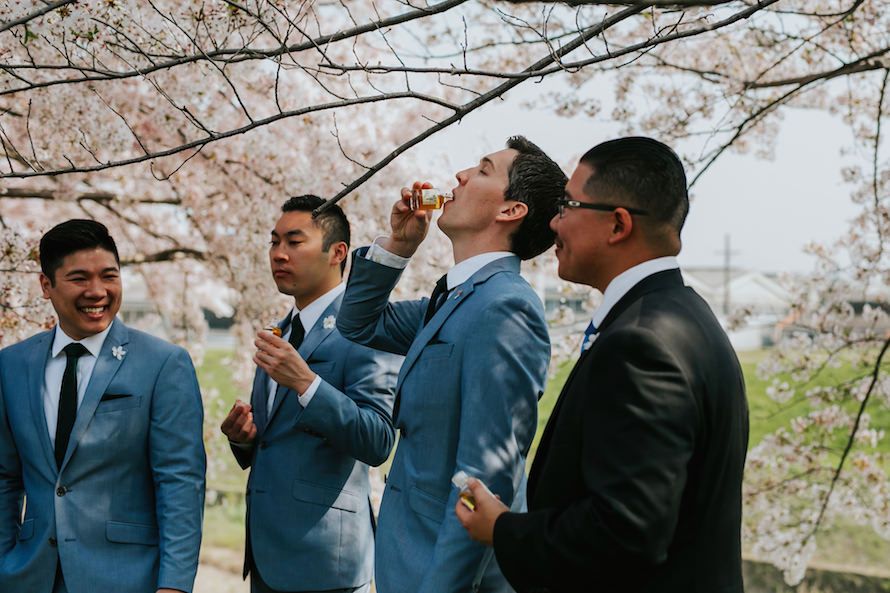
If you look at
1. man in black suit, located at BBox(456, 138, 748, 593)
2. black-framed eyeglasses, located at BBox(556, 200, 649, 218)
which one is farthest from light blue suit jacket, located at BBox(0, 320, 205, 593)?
black-framed eyeglasses, located at BBox(556, 200, 649, 218)

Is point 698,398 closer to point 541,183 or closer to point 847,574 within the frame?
point 541,183

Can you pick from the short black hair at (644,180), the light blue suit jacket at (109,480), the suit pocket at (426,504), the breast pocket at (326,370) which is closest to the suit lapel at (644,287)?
the short black hair at (644,180)

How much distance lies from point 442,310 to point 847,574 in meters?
8.67

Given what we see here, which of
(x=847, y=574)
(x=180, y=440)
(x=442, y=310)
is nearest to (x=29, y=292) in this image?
(x=180, y=440)

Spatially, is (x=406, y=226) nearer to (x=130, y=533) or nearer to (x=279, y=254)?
(x=279, y=254)

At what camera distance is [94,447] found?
2.43 metres

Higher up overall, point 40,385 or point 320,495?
point 40,385

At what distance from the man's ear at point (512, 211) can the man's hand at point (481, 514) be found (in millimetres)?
866

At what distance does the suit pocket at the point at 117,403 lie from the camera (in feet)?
8.13

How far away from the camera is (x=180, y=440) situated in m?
2.49

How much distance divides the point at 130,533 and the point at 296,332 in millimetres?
893

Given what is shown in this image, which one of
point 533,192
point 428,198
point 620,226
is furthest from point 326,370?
point 620,226

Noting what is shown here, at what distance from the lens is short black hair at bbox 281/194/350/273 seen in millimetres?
3062

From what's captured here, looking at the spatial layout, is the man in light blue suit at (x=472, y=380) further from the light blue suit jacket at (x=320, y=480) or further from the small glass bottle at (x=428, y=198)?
the light blue suit jacket at (x=320, y=480)
